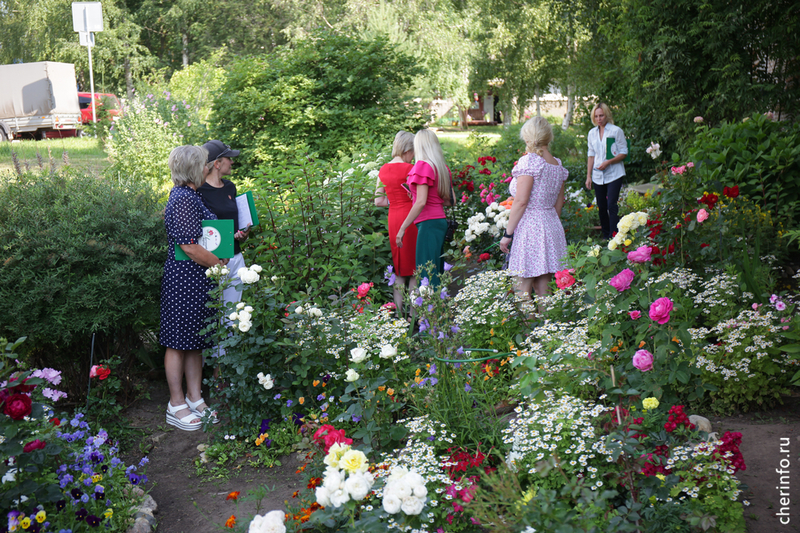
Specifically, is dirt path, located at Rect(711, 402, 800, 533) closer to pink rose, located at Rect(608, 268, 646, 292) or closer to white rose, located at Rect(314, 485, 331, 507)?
pink rose, located at Rect(608, 268, 646, 292)

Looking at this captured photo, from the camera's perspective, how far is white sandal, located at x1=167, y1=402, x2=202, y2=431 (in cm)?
371

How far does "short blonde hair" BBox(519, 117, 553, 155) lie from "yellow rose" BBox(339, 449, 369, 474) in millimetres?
3039

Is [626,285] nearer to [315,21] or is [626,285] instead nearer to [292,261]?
[292,261]

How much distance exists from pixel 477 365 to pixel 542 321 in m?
0.58

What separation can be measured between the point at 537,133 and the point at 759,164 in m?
1.81

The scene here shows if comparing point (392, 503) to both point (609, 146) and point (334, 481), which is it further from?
point (609, 146)

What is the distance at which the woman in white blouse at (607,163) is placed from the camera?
264 inches

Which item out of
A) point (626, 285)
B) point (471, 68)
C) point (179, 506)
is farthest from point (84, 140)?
point (626, 285)

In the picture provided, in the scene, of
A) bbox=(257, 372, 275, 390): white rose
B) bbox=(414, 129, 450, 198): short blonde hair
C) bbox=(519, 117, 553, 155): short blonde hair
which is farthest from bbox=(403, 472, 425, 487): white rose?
bbox=(414, 129, 450, 198): short blonde hair

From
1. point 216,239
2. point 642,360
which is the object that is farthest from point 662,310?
point 216,239

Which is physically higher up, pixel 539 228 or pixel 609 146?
pixel 609 146

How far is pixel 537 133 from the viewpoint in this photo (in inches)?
166

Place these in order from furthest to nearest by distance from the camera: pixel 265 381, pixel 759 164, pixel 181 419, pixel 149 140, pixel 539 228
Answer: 1. pixel 149 140
2. pixel 759 164
3. pixel 539 228
4. pixel 181 419
5. pixel 265 381

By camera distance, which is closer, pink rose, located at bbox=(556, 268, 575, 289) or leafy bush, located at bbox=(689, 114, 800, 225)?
pink rose, located at bbox=(556, 268, 575, 289)
